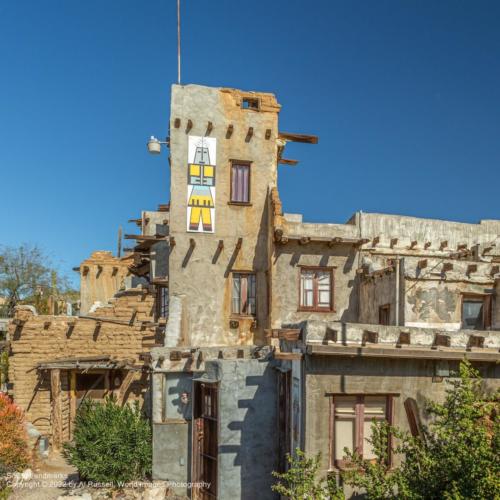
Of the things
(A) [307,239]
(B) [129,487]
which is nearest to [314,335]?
(B) [129,487]

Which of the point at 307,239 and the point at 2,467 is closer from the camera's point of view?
the point at 2,467

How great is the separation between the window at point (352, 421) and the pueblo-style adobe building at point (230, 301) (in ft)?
6.03

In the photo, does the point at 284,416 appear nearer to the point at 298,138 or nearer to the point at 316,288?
the point at 316,288

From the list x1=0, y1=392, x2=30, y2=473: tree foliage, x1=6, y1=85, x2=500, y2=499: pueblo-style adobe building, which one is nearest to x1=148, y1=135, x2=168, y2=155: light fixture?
x1=6, y1=85, x2=500, y2=499: pueblo-style adobe building

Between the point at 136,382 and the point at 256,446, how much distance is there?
7.47 metres

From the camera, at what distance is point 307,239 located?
17.6m

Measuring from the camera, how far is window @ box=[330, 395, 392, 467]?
9.46 metres

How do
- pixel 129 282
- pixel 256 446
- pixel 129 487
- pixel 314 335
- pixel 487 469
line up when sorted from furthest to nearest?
pixel 129 282 → pixel 129 487 → pixel 256 446 → pixel 314 335 → pixel 487 469

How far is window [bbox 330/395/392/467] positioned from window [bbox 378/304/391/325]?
22.1 ft

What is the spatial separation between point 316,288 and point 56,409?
10.2 m

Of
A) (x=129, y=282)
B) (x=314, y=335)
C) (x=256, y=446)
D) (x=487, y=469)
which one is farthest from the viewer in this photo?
(x=129, y=282)

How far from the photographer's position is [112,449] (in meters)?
13.0

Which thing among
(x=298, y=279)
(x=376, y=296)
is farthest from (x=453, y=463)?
(x=298, y=279)

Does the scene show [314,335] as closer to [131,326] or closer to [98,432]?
[98,432]
